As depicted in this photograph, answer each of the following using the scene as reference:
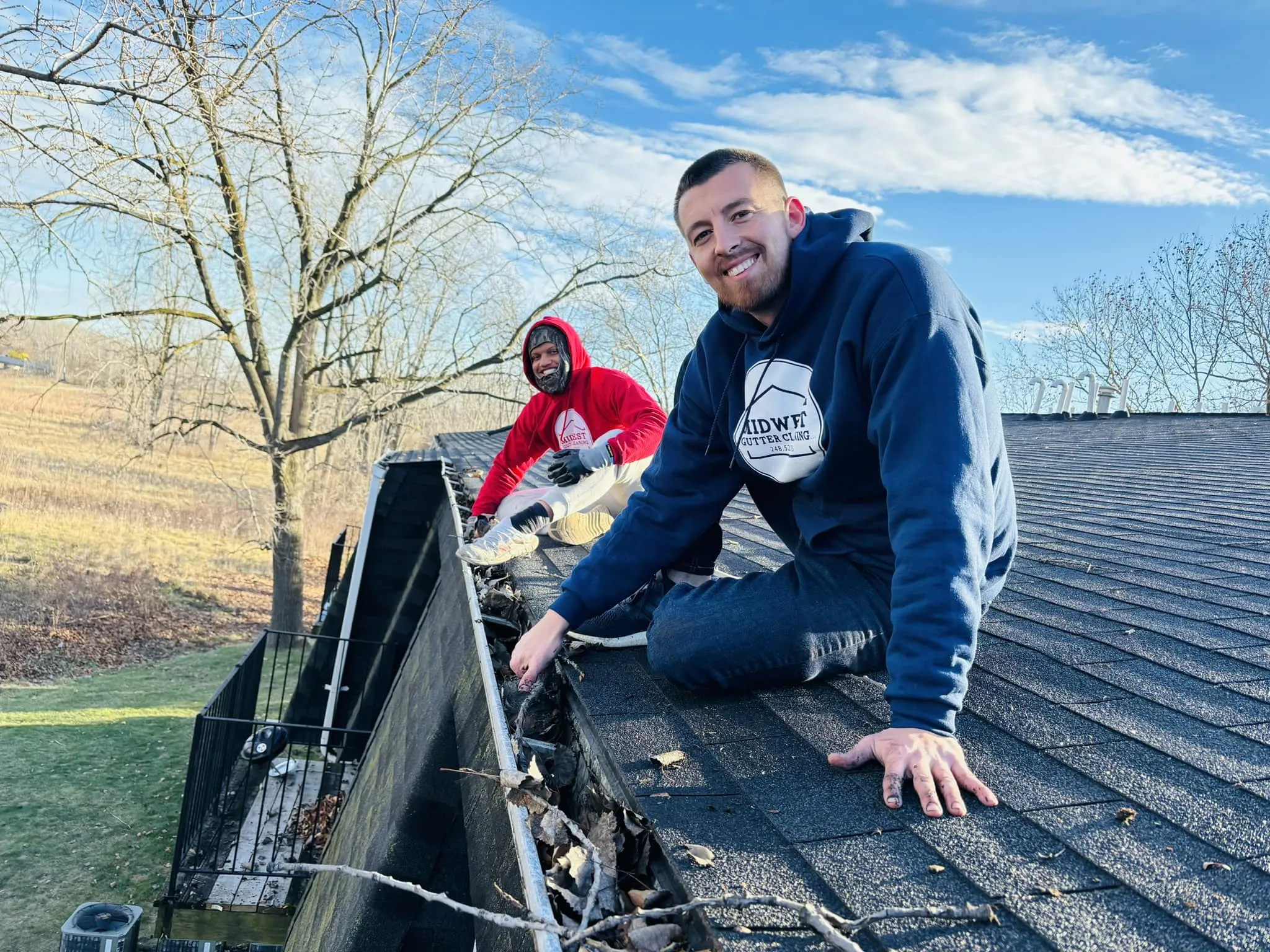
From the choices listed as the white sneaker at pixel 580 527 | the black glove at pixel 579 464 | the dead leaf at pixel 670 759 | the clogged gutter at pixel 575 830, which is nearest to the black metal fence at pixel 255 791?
the white sneaker at pixel 580 527

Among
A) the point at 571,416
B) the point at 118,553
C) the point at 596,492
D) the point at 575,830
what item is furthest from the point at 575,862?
the point at 118,553

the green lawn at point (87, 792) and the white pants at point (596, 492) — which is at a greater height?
the white pants at point (596, 492)

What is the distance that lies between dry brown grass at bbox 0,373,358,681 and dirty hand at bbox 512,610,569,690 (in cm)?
1339

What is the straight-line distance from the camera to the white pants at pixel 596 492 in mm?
4605

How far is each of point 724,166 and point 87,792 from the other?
11034 mm

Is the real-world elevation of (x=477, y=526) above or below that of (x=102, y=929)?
above

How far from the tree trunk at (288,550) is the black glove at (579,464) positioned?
526 inches

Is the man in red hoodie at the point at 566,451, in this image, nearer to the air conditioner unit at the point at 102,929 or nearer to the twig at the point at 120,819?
the air conditioner unit at the point at 102,929

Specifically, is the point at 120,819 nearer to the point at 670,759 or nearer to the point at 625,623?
the point at 625,623

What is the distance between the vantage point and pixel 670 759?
1866mm

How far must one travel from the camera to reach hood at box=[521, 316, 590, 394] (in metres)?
5.36

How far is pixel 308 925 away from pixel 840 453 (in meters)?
2.99

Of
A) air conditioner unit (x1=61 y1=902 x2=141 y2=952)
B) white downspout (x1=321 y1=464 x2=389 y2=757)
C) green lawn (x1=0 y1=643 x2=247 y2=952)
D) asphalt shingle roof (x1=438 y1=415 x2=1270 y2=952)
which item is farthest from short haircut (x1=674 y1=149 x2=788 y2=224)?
green lawn (x1=0 y1=643 x2=247 y2=952)

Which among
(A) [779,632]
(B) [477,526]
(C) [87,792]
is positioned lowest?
(C) [87,792]
